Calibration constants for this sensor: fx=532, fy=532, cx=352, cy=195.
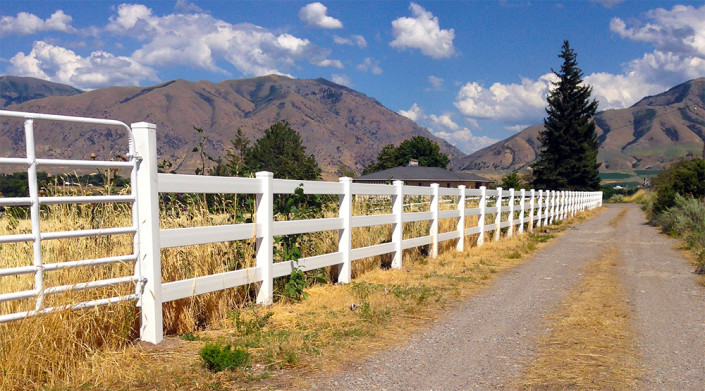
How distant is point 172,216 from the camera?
6.14 meters

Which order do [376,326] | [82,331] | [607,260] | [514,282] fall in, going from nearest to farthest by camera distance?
[82,331], [376,326], [514,282], [607,260]

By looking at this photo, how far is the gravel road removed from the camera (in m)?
3.95

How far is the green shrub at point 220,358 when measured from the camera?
3.86 m

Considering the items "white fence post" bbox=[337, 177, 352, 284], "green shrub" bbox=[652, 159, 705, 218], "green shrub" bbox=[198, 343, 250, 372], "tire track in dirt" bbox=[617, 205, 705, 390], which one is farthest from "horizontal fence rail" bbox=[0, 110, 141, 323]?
"green shrub" bbox=[652, 159, 705, 218]

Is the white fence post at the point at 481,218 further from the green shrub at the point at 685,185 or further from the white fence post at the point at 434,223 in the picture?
the green shrub at the point at 685,185

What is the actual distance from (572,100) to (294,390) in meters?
61.5

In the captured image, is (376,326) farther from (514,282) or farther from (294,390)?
(514,282)

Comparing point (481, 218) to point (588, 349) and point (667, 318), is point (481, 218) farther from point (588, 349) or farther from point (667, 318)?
point (588, 349)

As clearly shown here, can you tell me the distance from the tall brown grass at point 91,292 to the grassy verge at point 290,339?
0.54 ft

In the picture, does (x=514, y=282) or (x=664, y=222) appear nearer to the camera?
(x=514, y=282)

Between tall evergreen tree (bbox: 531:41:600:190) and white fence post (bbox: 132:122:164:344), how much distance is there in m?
57.9

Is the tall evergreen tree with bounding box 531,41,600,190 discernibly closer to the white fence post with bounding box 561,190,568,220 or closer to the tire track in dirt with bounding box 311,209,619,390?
the white fence post with bounding box 561,190,568,220

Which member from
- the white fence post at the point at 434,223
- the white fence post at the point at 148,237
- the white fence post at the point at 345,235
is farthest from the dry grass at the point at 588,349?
the white fence post at the point at 434,223

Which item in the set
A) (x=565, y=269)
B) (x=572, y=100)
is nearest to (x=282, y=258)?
(x=565, y=269)
